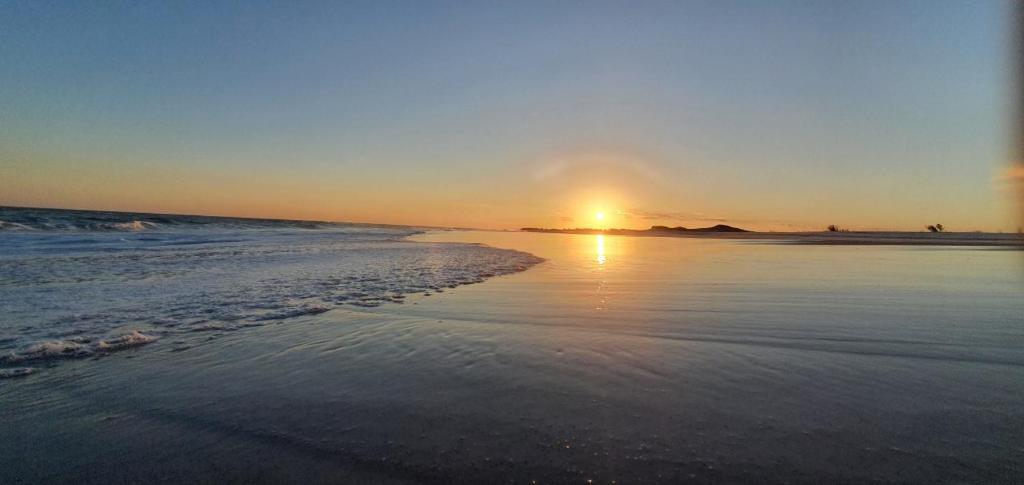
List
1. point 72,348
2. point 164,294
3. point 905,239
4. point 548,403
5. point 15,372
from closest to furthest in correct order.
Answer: point 548,403
point 15,372
point 72,348
point 164,294
point 905,239

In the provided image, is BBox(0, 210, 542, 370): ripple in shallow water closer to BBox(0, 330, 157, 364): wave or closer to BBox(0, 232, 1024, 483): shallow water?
BBox(0, 330, 157, 364): wave

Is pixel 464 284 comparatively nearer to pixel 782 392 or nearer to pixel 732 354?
pixel 732 354

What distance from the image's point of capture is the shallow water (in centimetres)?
194

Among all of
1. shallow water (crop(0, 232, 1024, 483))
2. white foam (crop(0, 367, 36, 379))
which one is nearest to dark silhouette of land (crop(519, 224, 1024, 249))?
shallow water (crop(0, 232, 1024, 483))

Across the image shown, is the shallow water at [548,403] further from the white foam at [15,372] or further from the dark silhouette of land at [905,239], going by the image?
the dark silhouette of land at [905,239]

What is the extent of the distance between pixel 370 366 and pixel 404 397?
82 cm

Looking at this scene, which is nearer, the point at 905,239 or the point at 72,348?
the point at 72,348

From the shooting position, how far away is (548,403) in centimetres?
262

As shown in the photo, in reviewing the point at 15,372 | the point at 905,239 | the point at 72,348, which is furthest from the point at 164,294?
the point at 905,239

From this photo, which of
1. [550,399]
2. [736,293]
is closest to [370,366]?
[550,399]

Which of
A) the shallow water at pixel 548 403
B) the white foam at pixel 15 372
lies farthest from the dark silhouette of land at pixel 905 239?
the white foam at pixel 15 372

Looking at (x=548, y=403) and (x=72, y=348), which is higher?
(x=548, y=403)

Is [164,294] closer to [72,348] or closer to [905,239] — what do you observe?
[72,348]

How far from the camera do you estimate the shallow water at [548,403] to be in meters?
1.94
